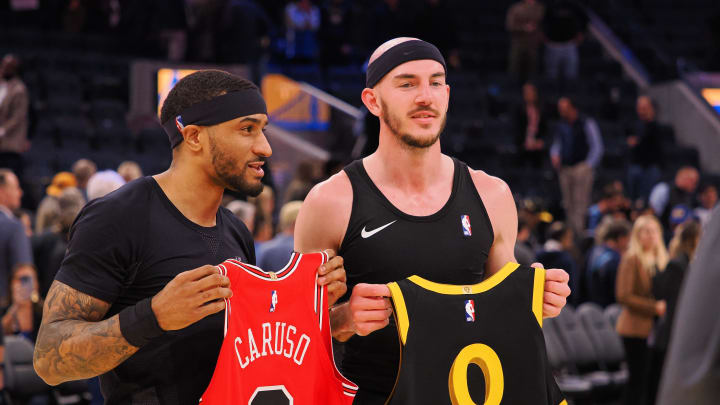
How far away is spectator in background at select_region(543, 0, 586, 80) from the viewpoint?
56.9 ft

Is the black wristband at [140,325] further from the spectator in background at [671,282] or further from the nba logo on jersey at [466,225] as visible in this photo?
the spectator in background at [671,282]

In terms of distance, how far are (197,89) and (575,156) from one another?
38.3ft

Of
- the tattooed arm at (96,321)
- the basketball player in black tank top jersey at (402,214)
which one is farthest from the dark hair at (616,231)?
the tattooed arm at (96,321)

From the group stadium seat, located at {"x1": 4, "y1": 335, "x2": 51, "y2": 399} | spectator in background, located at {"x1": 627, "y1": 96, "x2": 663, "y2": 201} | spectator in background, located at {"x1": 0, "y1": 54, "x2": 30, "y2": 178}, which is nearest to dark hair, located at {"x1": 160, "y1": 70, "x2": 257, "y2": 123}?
Answer: stadium seat, located at {"x1": 4, "y1": 335, "x2": 51, "y2": 399}

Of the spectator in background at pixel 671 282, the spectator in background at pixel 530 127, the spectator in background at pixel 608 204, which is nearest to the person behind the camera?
the spectator in background at pixel 671 282

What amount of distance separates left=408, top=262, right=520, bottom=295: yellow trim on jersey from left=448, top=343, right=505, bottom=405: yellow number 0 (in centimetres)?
18

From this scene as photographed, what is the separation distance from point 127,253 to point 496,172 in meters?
12.8

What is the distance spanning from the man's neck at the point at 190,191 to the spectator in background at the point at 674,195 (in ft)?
38.2

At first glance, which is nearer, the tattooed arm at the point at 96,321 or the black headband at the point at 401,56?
the tattooed arm at the point at 96,321

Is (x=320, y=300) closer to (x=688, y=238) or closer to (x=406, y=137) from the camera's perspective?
(x=406, y=137)

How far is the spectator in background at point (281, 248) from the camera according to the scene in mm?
6993

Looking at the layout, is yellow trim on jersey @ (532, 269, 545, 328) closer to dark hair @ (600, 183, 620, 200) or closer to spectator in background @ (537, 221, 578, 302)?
spectator in background @ (537, 221, 578, 302)

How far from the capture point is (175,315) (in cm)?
286

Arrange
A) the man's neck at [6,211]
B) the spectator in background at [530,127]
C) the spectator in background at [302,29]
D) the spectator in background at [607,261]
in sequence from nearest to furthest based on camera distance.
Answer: the man's neck at [6,211] < the spectator in background at [607,261] < the spectator in background at [530,127] < the spectator in background at [302,29]
